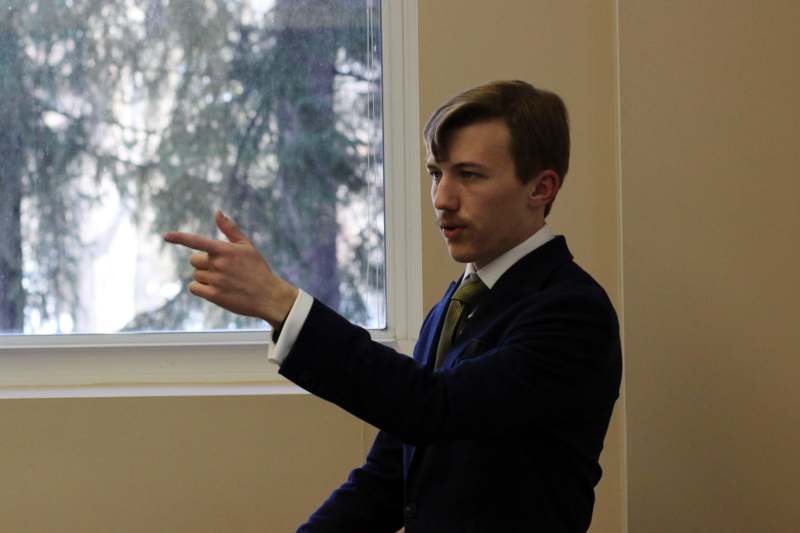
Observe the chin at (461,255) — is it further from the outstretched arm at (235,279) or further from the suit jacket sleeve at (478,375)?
the outstretched arm at (235,279)

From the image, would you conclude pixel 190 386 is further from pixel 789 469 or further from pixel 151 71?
pixel 789 469

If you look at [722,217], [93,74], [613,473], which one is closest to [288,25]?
[93,74]

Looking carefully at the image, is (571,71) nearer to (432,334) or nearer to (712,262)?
(712,262)

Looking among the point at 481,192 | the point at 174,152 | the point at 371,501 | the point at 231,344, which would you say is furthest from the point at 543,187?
the point at 174,152

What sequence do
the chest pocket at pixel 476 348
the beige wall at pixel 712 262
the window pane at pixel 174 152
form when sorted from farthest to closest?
the window pane at pixel 174 152, the beige wall at pixel 712 262, the chest pocket at pixel 476 348

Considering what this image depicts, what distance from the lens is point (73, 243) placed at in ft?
7.98

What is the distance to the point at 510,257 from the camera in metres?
1.32

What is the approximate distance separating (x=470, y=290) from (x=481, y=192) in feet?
0.50

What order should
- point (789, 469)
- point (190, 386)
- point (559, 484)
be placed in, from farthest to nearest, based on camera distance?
point (190, 386)
point (789, 469)
point (559, 484)

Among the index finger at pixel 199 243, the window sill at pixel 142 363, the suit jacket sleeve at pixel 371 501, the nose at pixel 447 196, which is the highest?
the nose at pixel 447 196

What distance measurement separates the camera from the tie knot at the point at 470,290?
134 cm

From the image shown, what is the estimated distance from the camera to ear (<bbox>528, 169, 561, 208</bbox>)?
1310 millimetres

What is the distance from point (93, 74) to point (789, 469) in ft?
6.13

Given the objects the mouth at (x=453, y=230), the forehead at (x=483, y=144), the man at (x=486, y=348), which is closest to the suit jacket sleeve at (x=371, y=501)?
the man at (x=486, y=348)
